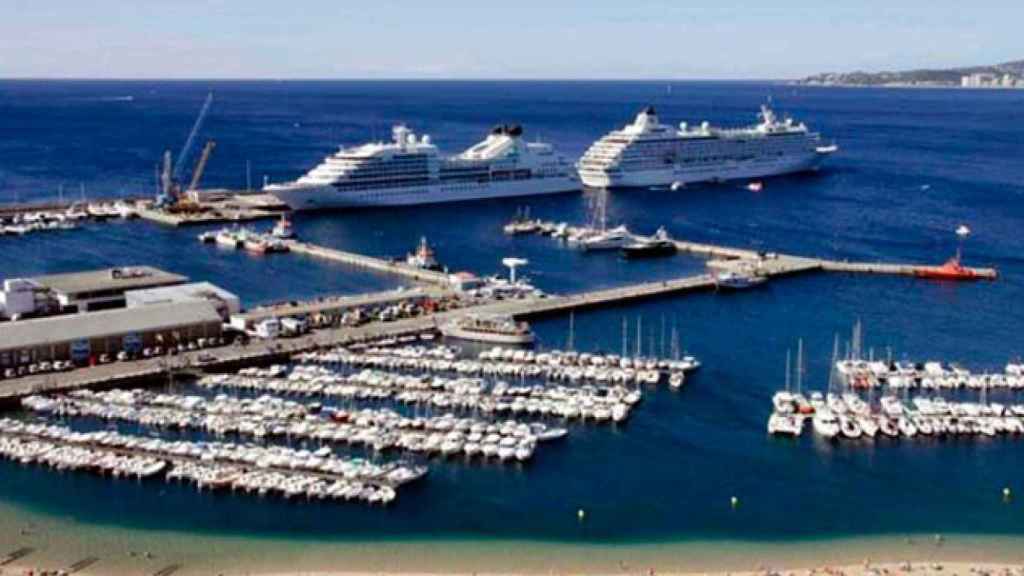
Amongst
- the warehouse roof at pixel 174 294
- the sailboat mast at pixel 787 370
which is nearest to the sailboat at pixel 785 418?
the sailboat mast at pixel 787 370

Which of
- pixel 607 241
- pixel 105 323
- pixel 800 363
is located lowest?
pixel 800 363

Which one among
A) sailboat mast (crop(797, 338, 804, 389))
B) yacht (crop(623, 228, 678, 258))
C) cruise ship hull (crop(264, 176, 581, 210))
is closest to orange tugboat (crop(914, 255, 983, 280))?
yacht (crop(623, 228, 678, 258))

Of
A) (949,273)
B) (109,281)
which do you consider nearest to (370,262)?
(109,281)

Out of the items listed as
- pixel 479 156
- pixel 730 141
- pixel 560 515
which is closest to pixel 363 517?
pixel 560 515

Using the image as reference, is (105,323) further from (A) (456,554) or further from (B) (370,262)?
(B) (370,262)

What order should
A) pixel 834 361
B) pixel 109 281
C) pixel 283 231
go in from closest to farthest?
1. pixel 834 361
2. pixel 109 281
3. pixel 283 231

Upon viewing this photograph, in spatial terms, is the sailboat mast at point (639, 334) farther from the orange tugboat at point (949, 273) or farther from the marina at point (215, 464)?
the orange tugboat at point (949, 273)

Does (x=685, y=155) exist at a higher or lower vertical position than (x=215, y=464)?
higher
